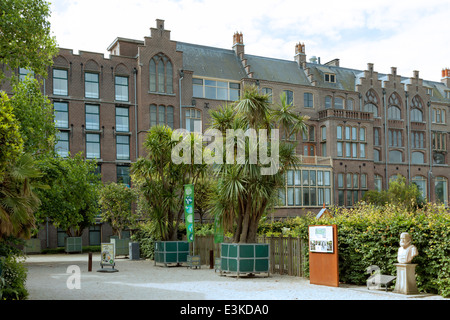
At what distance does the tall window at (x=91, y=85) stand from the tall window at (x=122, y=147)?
4125mm

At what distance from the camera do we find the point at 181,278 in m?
18.0

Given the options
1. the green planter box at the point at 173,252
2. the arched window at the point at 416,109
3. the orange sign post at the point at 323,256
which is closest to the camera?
the orange sign post at the point at 323,256

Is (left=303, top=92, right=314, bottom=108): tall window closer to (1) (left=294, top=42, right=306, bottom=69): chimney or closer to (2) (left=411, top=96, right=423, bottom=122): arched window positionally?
(1) (left=294, top=42, right=306, bottom=69): chimney

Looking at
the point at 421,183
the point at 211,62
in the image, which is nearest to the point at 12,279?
the point at 211,62

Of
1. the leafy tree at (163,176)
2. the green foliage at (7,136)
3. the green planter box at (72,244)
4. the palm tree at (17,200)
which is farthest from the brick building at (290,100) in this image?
the green foliage at (7,136)

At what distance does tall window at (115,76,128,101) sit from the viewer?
43.2 m

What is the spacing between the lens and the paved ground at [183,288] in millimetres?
12906

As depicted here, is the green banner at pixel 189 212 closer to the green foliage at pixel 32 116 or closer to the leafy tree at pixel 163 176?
the leafy tree at pixel 163 176

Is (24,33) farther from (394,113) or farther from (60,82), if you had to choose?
(394,113)

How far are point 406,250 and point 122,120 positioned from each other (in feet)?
111

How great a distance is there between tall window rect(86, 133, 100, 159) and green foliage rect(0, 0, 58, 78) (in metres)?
21.4

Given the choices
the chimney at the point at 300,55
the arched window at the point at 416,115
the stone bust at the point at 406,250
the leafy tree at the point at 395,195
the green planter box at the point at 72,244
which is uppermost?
the chimney at the point at 300,55

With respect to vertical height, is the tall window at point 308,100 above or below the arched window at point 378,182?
above

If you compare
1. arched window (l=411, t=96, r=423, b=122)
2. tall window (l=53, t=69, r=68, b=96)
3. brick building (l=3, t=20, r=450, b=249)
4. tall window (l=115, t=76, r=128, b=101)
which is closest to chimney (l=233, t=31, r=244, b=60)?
brick building (l=3, t=20, r=450, b=249)
